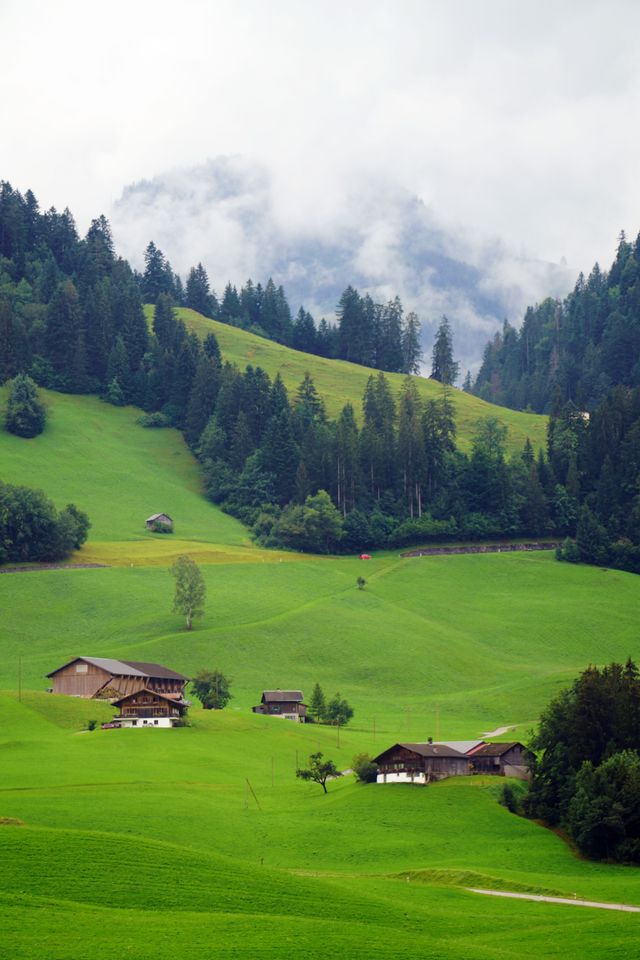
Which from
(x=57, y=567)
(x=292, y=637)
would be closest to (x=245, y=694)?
(x=292, y=637)

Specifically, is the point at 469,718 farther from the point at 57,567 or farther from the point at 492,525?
the point at 492,525

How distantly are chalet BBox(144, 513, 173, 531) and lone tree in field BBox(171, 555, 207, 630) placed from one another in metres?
40.2

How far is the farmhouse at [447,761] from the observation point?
261ft

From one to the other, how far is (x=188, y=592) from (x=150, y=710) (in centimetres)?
3034

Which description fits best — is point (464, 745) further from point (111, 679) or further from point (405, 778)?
point (111, 679)

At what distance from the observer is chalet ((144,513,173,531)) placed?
167875 mm

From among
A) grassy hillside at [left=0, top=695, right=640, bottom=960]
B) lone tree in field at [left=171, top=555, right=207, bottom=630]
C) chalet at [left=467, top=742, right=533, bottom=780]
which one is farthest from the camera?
lone tree in field at [left=171, top=555, right=207, bottom=630]

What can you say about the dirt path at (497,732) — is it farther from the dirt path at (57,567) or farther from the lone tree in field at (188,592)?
the dirt path at (57,567)

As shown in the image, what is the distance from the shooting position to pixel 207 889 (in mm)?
48938

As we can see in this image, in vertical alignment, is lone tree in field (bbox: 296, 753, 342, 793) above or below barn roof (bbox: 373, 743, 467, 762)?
below

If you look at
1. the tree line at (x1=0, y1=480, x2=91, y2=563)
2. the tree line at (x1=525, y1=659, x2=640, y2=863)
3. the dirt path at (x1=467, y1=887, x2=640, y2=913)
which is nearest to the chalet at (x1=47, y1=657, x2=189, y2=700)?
the tree line at (x1=0, y1=480, x2=91, y2=563)

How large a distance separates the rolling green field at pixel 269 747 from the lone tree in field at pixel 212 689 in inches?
119

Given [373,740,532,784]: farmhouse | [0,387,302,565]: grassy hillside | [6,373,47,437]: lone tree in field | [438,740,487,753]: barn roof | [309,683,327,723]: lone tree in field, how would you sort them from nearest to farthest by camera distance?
[373,740,532,784]: farmhouse
[438,740,487,753]: barn roof
[309,683,327,723]: lone tree in field
[0,387,302,565]: grassy hillside
[6,373,47,437]: lone tree in field

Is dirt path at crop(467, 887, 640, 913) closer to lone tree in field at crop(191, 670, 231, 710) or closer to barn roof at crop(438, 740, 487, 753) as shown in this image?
barn roof at crop(438, 740, 487, 753)
